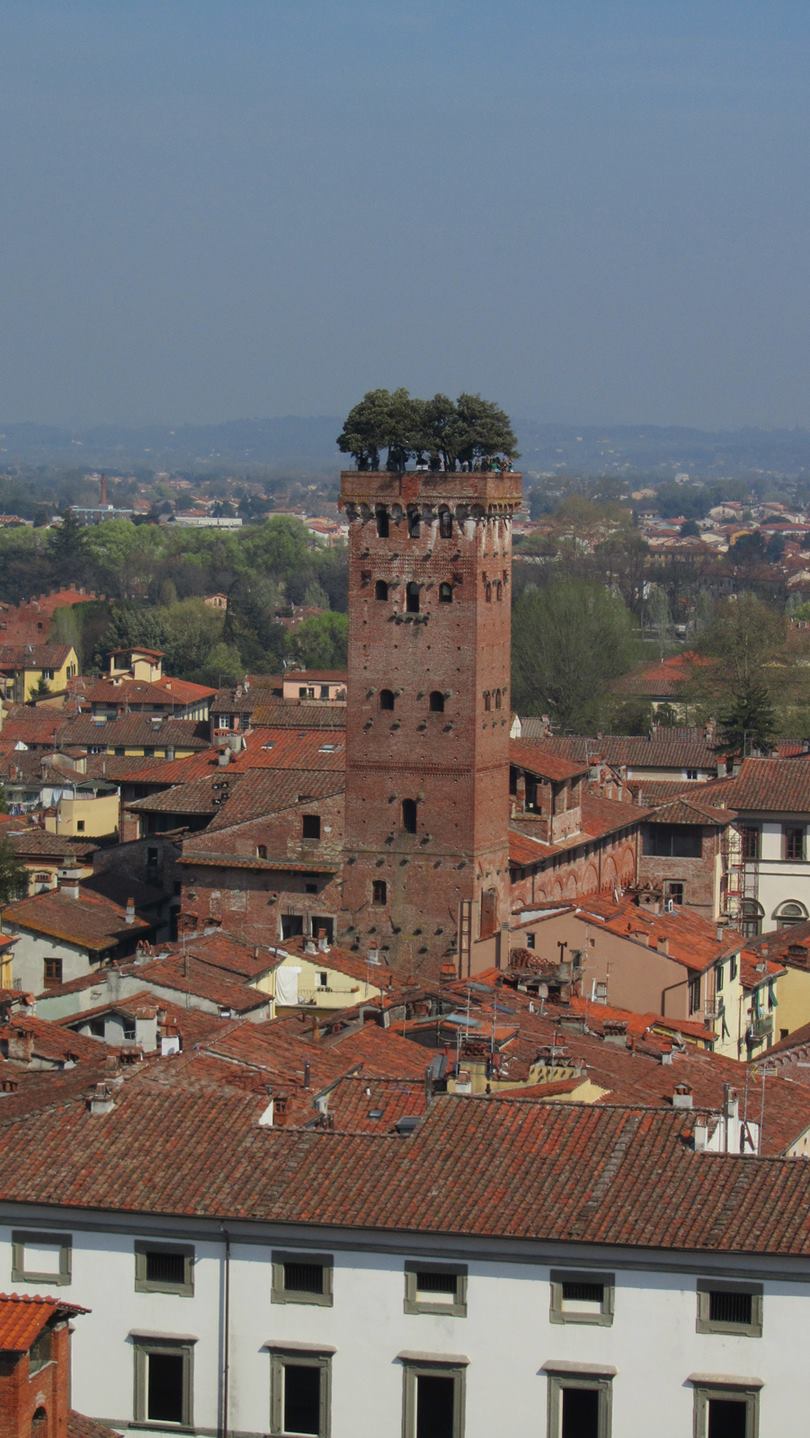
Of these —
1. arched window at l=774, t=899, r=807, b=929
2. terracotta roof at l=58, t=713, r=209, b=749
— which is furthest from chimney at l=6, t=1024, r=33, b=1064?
terracotta roof at l=58, t=713, r=209, b=749

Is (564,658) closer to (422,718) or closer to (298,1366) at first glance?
(422,718)

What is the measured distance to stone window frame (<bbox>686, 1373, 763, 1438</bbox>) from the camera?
2094 centimetres

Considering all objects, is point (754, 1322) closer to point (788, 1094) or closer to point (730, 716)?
point (788, 1094)

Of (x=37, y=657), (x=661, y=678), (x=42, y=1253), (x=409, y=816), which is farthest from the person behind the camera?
(x=37, y=657)

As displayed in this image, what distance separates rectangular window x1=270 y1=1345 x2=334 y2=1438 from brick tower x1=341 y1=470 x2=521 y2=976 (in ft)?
80.3

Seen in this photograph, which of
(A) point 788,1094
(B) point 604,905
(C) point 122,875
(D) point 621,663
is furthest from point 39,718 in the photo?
(A) point 788,1094

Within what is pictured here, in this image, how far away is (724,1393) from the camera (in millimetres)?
21000

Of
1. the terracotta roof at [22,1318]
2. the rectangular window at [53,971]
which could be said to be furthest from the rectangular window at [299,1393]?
the rectangular window at [53,971]

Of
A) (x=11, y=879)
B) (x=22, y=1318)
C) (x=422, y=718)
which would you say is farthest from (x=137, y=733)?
(x=22, y=1318)

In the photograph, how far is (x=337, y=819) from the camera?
4766cm

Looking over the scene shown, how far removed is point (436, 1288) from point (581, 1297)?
955mm

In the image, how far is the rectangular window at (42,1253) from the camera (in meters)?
22.1

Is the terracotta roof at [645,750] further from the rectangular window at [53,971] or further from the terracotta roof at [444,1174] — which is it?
the terracotta roof at [444,1174]

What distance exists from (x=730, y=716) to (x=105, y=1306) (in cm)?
5405
